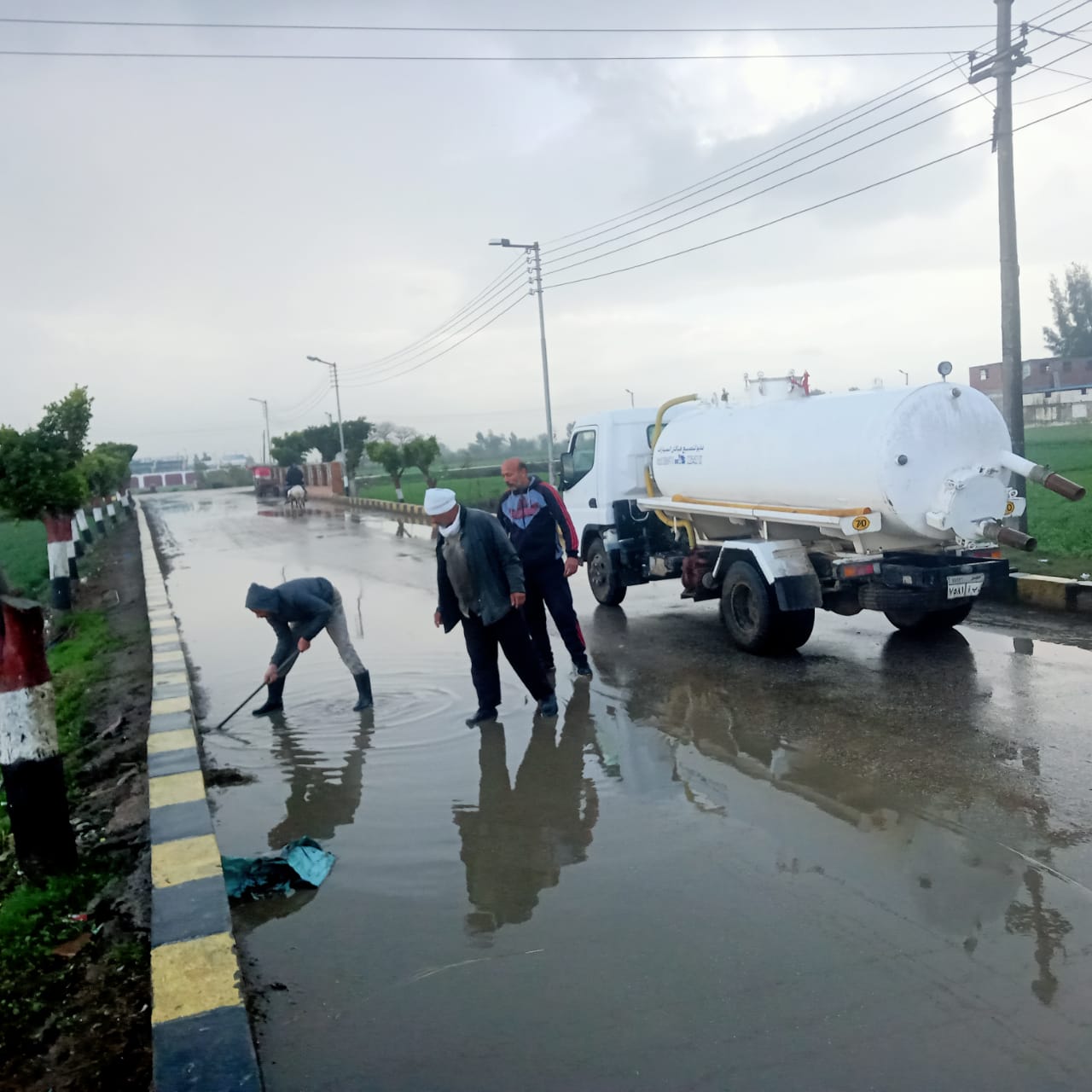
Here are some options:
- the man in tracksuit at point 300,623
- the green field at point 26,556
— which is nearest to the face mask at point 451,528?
the man in tracksuit at point 300,623

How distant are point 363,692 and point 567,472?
195 inches

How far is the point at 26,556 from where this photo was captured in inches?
905

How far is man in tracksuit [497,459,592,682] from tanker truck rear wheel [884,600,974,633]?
294 cm

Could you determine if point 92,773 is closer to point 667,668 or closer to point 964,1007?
point 667,668

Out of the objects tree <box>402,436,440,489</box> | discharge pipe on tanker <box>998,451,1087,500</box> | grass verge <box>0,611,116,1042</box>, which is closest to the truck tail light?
discharge pipe on tanker <box>998,451,1087,500</box>

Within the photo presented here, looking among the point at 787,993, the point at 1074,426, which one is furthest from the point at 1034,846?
the point at 1074,426

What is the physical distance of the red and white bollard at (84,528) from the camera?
20.3 meters

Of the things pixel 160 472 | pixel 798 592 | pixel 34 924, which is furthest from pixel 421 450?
pixel 160 472

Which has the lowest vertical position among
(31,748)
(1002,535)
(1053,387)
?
(31,748)

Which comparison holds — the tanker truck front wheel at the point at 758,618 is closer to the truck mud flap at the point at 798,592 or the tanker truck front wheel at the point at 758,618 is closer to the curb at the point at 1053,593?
the truck mud flap at the point at 798,592

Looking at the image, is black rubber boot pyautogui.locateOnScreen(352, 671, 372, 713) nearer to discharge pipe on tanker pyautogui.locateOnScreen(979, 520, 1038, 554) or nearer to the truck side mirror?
discharge pipe on tanker pyautogui.locateOnScreen(979, 520, 1038, 554)

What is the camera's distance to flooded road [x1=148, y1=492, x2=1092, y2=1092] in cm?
291

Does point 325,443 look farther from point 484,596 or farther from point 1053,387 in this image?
point 484,596

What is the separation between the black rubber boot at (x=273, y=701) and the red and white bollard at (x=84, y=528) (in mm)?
14199
